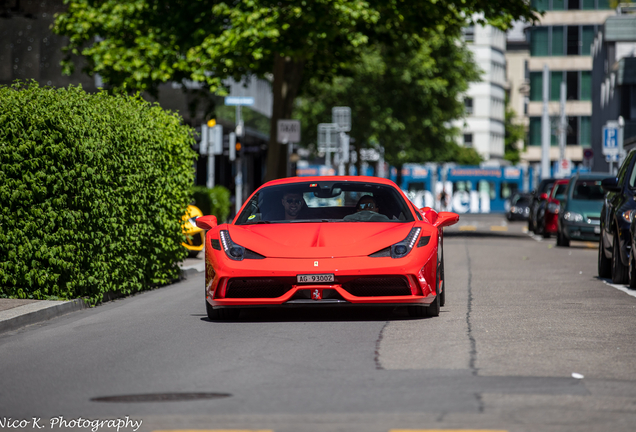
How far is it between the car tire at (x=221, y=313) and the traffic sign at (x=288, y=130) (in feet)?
50.5

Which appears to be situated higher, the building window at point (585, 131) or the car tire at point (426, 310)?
the building window at point (585, 131)

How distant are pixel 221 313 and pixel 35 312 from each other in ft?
5.81

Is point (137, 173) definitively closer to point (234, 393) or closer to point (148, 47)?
point (234, 393)

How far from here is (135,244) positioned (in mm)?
12477

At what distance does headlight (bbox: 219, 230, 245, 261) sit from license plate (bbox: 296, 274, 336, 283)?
1.88 feet

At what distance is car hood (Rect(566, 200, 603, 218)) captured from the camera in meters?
23.6

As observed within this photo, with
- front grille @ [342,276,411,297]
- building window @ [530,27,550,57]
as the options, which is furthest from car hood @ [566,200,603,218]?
building window @ [530,27,550,57]

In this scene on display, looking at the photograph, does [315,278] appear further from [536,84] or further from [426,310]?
[536,84]

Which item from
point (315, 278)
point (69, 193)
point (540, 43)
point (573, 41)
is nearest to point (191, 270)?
point (69, 193)

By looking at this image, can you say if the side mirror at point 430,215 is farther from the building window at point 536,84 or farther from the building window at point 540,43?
the building window at point 540,43

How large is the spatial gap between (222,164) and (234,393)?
4469 cm

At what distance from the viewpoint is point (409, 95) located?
46000mm

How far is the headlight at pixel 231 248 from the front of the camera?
31.2ft

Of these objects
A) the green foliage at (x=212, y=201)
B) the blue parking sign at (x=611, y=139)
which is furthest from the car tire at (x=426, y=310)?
the blue parking sign at (x=611, y=139)
